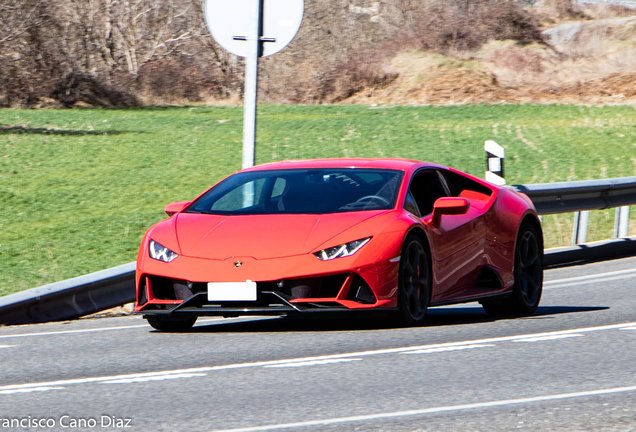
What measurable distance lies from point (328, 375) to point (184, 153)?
66.6 ft

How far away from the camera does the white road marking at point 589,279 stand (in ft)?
37.1

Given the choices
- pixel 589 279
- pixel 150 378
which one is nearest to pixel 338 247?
pixel 150 378

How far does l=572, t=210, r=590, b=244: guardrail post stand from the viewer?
1412 cm

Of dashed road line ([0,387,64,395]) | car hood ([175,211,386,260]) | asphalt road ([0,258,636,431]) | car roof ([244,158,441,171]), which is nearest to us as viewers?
asphalt road ([0,258,636,431])

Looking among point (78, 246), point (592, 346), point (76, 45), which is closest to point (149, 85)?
point (76, 45)

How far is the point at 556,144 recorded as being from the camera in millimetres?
28516

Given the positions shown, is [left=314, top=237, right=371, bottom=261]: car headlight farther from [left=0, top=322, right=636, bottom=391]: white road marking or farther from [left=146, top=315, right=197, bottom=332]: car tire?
[left=146, top=315, right=197, bottom=332]: car tire

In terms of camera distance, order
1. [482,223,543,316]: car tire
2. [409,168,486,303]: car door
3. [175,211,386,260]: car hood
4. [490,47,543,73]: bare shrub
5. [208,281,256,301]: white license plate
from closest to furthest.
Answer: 1. [208,281,256,301]: white license plate
2. [175,211,386,260]: car hood
3. [409,168,486,303]: car door
4. [482,223,543,316]: car tire
5. [490,47,543,73]: bare shrub

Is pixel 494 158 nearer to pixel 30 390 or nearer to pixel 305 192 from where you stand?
pixel 305 192

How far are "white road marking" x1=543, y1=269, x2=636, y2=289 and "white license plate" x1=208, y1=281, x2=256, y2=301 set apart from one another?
4720 millimetres

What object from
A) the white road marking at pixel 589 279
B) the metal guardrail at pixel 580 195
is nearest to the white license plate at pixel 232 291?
the white road marking at pixel 589 279

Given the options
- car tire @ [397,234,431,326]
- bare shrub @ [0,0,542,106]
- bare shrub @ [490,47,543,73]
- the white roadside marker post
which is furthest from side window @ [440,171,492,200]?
bare shrub @ [490,47,543,73]

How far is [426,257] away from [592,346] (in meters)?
1.42

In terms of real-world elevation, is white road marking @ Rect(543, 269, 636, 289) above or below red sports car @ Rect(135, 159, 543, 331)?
below
